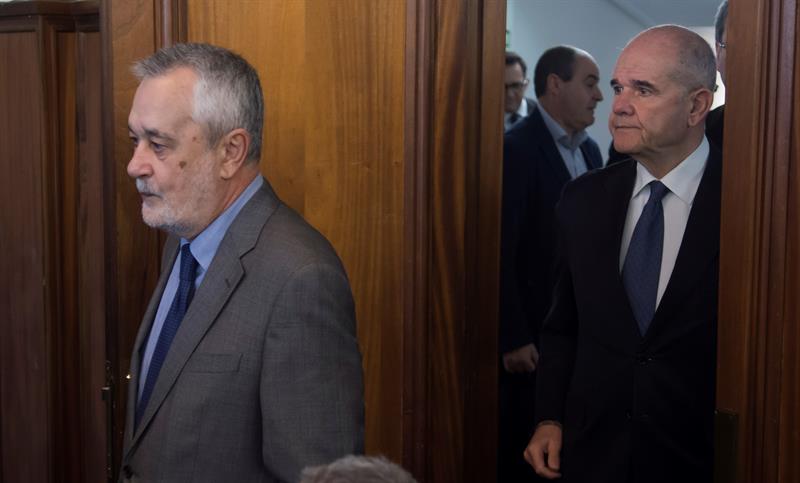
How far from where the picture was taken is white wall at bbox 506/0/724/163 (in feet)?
25.9

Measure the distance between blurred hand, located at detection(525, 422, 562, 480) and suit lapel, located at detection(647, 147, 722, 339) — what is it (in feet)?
1.24

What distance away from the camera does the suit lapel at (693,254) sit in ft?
7.59

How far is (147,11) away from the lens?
2.70 meters

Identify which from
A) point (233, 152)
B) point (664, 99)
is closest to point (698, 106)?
point (664, 99)

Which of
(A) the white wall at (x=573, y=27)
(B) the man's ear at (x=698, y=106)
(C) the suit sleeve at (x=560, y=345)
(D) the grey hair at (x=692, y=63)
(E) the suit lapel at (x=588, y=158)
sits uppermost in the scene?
(A) the white wall at (x=573, y=27)

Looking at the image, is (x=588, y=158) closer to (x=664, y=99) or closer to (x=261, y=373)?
(x=664, y=99)

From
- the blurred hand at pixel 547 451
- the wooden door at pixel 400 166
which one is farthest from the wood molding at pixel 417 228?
the blurred hand at pixel 547 451

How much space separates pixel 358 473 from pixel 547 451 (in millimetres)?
1394

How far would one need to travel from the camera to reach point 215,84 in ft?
6.61

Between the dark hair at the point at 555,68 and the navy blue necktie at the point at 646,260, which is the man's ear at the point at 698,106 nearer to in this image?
the navy blue necktie at the point at 646,260

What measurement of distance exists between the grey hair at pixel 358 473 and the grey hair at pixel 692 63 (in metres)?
1.43

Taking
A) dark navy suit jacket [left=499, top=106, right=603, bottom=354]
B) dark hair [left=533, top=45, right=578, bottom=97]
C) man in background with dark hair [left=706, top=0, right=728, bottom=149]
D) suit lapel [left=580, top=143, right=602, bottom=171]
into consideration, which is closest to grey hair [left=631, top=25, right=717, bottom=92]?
man in background with dark hair [left=706, top=0, right=728, bottom=149]

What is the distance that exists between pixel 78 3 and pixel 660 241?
5.38 feet

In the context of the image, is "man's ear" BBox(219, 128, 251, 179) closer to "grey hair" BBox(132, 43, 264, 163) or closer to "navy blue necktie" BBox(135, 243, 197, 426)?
"grey hair" BBox(132, 43, 264, 163)
